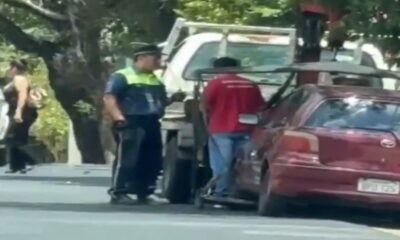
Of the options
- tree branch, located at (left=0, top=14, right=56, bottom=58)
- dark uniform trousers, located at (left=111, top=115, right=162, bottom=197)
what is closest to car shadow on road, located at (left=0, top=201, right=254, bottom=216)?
dark uniform trousers, located at (left=111, top=115, right=162, bottom=197)

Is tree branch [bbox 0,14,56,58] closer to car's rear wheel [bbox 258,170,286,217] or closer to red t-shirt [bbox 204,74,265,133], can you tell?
red t-shirt [bbox 204,74,265,133]

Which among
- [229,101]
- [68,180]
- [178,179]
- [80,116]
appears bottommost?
[80,116]

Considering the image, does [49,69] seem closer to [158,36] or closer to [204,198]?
[158,36]

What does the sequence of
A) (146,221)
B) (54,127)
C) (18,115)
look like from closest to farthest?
(146,221), (18,115), (54,127)

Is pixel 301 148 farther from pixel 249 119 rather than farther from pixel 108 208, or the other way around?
pixel 108 208

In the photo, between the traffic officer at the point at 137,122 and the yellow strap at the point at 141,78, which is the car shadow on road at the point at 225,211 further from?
the yellow strap at the point at 141,78

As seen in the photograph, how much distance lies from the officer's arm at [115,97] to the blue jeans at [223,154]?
3.69 ft

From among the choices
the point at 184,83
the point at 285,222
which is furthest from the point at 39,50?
the point at 285,222

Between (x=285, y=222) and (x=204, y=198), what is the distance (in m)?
2.95

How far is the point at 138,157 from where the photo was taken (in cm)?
1986

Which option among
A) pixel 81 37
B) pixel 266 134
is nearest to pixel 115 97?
pixel 266 134

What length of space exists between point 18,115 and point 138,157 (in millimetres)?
7497

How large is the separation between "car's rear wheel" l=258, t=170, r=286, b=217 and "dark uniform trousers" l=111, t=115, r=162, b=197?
1.95 m

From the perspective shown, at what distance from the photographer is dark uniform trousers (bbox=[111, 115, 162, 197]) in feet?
64.7
